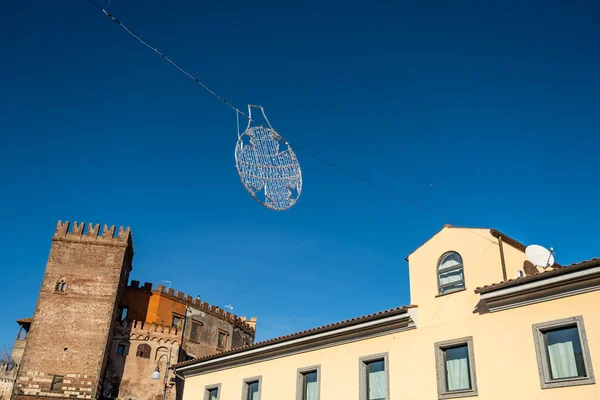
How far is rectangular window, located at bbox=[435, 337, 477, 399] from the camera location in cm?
1487

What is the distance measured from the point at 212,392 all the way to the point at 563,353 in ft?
46.0

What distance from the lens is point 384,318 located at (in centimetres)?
1742

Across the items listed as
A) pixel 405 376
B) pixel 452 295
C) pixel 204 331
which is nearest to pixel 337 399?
pixel 405 376

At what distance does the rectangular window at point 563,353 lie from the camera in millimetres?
12812

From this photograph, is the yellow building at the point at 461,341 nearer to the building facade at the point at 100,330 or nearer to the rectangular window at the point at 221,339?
the building facade at the point at 100,330

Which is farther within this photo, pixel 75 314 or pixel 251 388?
pixel 75 314

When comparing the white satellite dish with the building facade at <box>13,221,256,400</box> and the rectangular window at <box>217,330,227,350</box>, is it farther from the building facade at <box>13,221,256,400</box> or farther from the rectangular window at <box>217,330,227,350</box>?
the rectangular window at <box>217,330,227,350</box>

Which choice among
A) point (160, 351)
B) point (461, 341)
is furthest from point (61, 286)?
point (461, 341)

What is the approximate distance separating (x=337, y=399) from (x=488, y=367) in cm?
527

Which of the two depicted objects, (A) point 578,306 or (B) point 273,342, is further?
(B) point 273,342

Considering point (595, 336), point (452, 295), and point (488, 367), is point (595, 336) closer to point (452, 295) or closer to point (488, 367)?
point (488, 367)

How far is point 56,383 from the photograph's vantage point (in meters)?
40.2

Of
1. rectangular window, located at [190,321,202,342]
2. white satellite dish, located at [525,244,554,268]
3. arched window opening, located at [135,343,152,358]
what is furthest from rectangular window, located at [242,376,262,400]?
rectangular window, located at [190,321,202,342]

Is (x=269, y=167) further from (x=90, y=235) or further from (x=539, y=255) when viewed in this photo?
(x=90, y=235)
